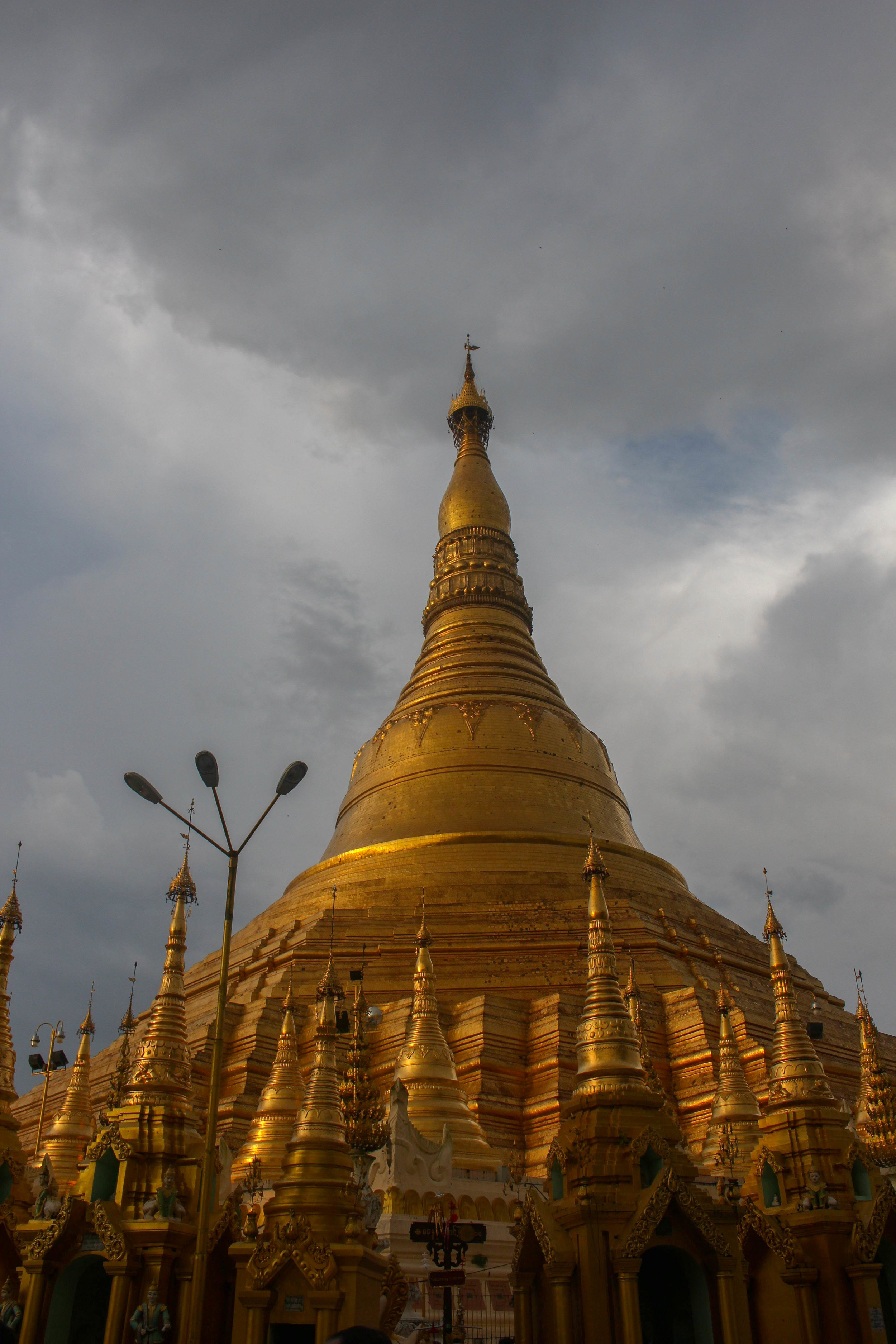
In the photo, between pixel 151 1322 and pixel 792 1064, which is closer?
pixel 151 1322

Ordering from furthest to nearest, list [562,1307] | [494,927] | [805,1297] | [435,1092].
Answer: [494,927]
[435,1092]
[805,1297]
[562,1307]

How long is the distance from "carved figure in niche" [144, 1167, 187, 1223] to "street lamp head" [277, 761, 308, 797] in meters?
4.39

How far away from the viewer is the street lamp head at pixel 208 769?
10462 mm

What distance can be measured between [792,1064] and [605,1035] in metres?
2.82

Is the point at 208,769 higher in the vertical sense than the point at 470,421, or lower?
lower

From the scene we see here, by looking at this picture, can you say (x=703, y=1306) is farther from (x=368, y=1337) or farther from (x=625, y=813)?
(x=625, y=813)

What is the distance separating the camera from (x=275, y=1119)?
16891 mm

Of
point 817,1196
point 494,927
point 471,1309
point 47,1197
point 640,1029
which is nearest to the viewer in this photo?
point 817,1196

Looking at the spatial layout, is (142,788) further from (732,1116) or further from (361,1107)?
(732,1116)

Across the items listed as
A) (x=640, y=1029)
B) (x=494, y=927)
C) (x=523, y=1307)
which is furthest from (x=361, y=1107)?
(x=494, y=927)

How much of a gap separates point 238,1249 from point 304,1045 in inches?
511

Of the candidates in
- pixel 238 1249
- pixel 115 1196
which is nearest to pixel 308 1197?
pixel 238 1249

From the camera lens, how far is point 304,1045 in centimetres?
2333

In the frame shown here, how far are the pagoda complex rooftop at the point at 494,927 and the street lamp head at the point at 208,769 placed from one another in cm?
747
